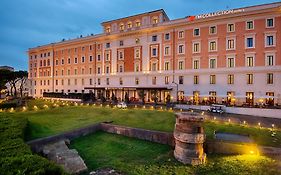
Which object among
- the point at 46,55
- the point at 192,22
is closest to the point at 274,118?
the point at 192,22

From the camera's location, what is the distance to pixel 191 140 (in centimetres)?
1123

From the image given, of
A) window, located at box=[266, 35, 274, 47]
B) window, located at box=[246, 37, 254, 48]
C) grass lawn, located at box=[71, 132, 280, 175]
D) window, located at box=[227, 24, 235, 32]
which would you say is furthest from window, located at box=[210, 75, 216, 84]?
grass lawn, located at box=[71, 132, 280, 175]

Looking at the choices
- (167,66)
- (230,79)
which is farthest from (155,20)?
(230,79)

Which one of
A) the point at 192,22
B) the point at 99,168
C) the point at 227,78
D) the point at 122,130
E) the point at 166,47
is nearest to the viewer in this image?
the point at 99,168

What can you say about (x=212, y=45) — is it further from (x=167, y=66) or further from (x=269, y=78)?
(x=269, y=78)

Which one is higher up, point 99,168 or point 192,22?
point 192,22

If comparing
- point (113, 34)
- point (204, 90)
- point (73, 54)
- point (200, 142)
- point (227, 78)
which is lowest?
point (200, 142)

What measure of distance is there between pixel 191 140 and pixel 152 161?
2.65m

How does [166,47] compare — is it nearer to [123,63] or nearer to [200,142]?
[123,63]

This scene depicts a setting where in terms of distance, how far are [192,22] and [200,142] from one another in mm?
33578

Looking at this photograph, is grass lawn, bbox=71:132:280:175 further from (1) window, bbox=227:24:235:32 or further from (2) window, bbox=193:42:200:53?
(1) window, bbox=227:24:235:32

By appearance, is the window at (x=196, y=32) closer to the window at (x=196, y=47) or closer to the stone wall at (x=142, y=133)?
the window at (x=196, y=47)

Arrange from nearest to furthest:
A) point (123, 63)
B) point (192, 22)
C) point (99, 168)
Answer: point (99, 168)
point (192, 22)
point (123, 63)

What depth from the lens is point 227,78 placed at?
36.6 m
